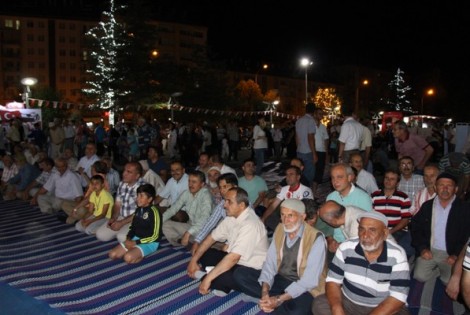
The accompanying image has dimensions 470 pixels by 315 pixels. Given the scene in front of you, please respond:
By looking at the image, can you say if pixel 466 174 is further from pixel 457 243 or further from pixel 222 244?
pixel 222 244

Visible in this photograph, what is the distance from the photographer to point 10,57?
2717 inches

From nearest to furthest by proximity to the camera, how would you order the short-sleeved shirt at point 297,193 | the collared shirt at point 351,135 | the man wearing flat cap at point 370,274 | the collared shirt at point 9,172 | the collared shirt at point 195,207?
the man wearing flat cap at point 370,274, the collared shirt at point 195,207, the short-sleeved shirt at point 297,193, the collared shirt at point 351,135, the collared shirt at point 9,172

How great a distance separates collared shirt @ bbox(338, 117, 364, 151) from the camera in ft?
28.8

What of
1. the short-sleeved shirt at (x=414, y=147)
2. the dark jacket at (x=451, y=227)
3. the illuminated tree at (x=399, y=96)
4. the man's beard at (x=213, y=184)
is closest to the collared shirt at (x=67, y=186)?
the man's beard at (x=213, y=184)

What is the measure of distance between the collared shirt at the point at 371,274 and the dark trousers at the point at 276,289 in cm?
49

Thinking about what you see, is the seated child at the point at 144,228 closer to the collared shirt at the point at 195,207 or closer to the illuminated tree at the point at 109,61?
the collared shirt at the point at 195,207

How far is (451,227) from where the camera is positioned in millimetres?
4887

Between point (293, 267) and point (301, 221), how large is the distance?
0.45m

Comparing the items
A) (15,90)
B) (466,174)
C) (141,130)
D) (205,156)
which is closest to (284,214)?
(466,174)

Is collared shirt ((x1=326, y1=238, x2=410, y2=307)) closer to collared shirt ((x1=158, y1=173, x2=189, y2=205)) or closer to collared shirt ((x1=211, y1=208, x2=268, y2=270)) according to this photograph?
collared shirt ((x1=211, y1=208, x2=268, y2=270))

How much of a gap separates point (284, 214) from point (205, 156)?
5.04 metres

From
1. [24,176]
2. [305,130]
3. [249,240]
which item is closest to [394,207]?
[249,240]

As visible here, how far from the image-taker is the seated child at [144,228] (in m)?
6.21

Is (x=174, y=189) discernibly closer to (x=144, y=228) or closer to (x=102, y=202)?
(x=102, y=202)
